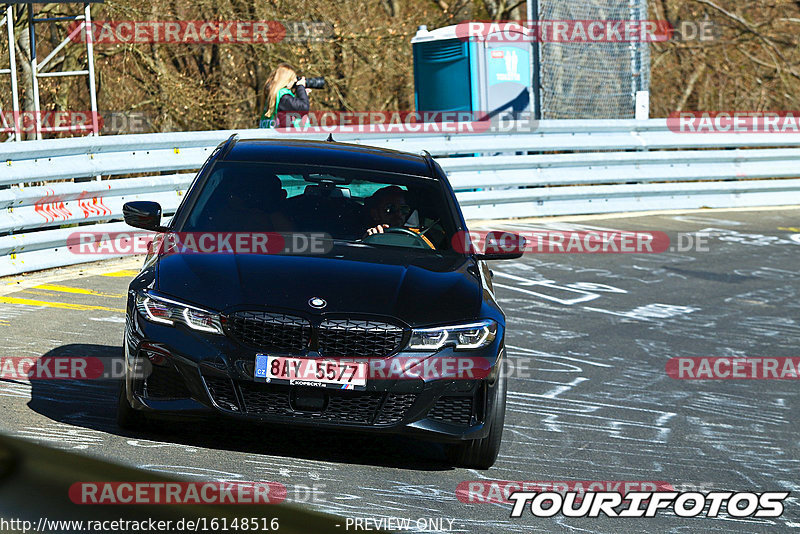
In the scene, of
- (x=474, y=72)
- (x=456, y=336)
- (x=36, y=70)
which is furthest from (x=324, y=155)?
(x=36, y=70)

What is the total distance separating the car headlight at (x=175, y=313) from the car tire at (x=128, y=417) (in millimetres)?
436

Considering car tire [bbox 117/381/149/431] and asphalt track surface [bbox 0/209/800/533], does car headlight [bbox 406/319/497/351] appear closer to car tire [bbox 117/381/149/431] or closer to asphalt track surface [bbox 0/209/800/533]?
asphalt track surface [bbox 0/209/800/533]

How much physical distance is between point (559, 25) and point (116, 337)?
1049cm

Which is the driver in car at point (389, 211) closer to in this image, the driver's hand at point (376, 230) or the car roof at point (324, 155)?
the driver's hand at point (376, 230)

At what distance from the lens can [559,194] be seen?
15570mm

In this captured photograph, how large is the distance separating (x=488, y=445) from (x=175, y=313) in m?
1.54

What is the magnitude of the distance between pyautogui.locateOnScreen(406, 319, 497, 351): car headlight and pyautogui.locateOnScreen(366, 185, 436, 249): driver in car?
109cm

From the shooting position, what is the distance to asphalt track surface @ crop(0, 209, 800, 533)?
16.4 ft

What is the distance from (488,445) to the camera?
540 cm

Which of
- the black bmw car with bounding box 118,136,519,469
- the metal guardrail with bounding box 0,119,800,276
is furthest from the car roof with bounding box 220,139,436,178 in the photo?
the metal guardrail with bounding box 0,119,800,276

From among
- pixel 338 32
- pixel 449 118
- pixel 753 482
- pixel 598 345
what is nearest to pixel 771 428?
pixel 753 482

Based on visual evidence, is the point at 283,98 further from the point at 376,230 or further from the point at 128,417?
the point at 128,417

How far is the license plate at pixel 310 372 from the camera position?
16.1 feet

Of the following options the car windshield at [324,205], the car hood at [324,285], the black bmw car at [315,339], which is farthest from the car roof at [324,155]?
the car hood at [324,285]
